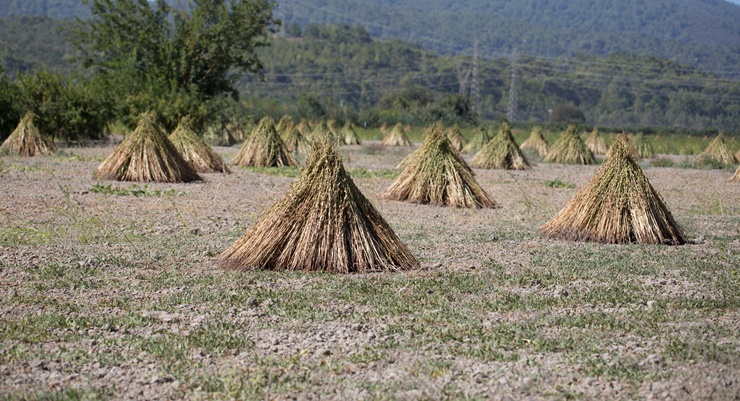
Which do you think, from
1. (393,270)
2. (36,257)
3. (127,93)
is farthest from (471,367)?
(127,93)

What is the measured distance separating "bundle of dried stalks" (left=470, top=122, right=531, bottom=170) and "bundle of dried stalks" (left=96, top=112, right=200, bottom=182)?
8.89 m

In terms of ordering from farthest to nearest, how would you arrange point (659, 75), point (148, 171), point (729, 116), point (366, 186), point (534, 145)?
point (659, 75) → point (729, 116) → point (534, 145) → point (366, 186) → point (148, 171)

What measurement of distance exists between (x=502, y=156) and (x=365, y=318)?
16.3m

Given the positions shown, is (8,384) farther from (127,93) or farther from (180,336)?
(127,93)

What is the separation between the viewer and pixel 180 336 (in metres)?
5.37

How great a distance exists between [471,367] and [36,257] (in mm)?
4326

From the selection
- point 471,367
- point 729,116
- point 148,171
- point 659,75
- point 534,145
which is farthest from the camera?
point 659,75

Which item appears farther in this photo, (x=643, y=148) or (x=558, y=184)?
(x=643, y=148)

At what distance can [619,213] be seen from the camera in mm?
9664

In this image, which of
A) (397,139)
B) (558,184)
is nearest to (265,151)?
(558,184)

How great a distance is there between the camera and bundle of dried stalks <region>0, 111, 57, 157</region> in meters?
20.1

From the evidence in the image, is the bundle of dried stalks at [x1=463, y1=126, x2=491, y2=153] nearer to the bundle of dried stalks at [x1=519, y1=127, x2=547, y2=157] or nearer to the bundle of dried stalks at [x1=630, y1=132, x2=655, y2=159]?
the bundle of dried stalks at [x1=519, y1=127, x2=547, y2=157]

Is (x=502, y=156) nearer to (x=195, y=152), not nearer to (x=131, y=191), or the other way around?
(x=195, y=152)

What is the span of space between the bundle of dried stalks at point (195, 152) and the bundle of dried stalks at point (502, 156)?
22.9 feet
